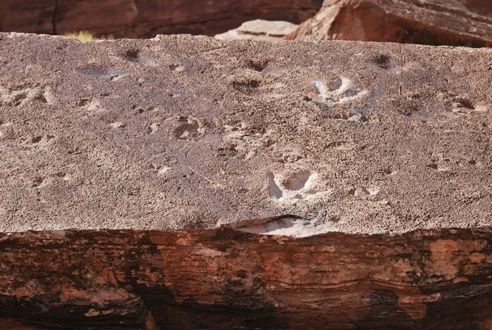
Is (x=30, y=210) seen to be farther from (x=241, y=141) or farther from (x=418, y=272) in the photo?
(x=418, y=272)

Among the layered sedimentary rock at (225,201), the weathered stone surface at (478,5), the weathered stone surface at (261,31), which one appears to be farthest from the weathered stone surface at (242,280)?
the weathered stone surface at (478,5)

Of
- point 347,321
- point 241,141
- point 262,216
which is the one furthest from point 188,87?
point 347,321

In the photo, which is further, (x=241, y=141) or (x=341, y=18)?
(x=341, y=18)

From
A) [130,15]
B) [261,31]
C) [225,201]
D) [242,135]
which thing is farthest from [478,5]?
[225,201]

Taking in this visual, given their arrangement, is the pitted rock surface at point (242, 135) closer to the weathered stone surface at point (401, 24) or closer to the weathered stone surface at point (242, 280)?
the weathered stone surface at point (242, 280)

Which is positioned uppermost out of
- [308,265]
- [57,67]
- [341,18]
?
[57,67]

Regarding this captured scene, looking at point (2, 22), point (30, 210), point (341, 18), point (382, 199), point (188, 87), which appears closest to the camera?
point (30, 210)
